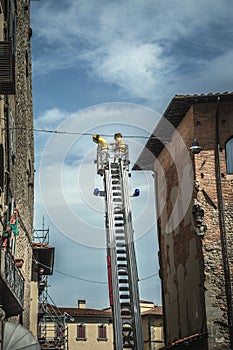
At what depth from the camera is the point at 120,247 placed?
73.8 ft

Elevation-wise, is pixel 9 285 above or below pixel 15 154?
below

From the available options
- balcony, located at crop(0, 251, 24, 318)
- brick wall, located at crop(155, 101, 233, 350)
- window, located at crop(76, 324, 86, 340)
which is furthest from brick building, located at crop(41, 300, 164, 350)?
balcony, located at crop(0, 251, 24, 318)

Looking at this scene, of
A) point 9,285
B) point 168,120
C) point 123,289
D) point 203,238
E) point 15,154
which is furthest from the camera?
point 168,120

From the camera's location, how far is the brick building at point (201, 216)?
21406 mm

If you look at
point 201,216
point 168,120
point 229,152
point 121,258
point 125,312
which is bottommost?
point 125,312

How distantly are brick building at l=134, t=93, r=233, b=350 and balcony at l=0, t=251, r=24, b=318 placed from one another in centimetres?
685

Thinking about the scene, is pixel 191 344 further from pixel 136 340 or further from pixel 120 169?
pixel 120 169

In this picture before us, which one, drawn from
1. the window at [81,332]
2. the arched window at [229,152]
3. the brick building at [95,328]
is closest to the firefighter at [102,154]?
the arched window at [229,152]

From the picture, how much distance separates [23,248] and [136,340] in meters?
6.08

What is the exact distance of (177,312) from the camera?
26.0 meters

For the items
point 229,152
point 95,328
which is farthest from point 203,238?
point 95,328

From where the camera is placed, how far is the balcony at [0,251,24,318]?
15.0 m

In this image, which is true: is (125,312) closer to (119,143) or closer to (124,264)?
(124,264)

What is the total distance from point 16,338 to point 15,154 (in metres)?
6.55
